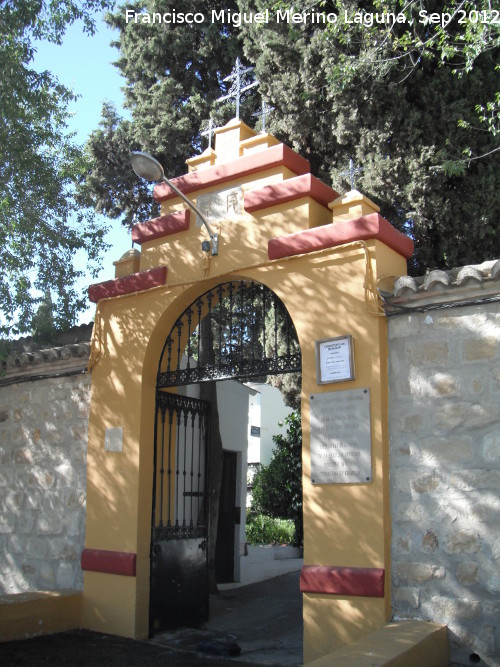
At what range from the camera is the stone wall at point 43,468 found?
7.42m

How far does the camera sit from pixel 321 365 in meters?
5.86

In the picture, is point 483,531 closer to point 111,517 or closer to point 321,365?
point 321,365

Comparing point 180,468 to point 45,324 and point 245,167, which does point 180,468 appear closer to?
point 45,324

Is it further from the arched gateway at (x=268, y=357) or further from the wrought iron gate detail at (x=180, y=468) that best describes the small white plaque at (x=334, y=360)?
the wrought iron gate detail at (x=180, y=468)

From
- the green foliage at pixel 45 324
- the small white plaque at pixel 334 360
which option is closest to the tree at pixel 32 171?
the green foliage at pixel 45 324

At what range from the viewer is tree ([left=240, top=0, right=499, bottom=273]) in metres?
8.38

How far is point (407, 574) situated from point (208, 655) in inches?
79.8

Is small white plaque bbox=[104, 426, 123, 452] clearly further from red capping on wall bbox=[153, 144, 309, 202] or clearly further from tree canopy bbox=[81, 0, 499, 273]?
tree canopy bbox=[81, 0, 499, 273]

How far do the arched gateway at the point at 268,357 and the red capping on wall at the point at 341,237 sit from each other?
1 cm

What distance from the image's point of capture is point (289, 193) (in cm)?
636

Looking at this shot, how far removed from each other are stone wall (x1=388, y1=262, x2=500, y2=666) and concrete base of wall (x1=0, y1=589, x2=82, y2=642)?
3317 mm

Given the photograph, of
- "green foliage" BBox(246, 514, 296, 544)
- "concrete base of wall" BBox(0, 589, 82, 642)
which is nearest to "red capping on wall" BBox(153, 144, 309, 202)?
"concrete base of wall" BBox(0, 589, 82, 642)

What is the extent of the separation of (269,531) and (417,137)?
832cm

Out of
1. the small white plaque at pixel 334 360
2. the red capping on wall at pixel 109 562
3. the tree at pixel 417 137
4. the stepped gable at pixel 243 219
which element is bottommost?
the red capping on wall at pixel 109 562
